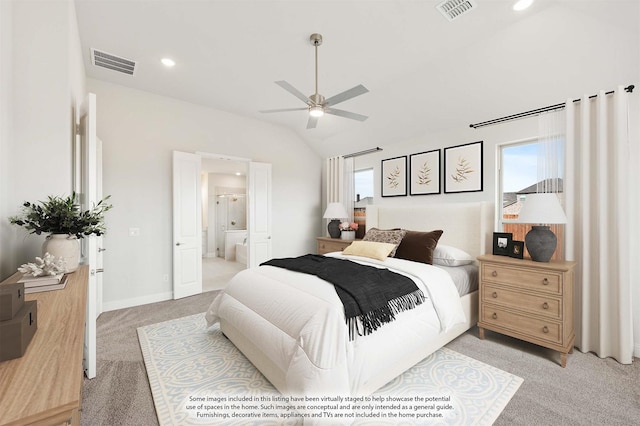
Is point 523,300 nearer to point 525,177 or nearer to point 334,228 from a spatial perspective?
point 525,177

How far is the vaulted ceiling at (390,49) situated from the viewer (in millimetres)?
2350

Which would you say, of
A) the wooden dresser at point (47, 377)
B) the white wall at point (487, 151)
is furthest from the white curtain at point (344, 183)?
the wooden dresser at point (47, 377)

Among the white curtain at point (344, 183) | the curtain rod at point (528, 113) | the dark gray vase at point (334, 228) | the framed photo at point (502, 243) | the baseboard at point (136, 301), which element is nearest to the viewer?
the curtain rod at point (528, 113)

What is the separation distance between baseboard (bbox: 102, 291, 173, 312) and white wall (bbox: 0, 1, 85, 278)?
2.15m

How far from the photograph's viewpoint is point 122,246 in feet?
12.5

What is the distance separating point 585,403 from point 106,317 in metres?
4.66

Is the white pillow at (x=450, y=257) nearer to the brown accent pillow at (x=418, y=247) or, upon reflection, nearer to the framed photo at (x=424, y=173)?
the brown accent pillow at (x=418, y=247)

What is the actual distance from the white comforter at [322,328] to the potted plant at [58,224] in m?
1.23

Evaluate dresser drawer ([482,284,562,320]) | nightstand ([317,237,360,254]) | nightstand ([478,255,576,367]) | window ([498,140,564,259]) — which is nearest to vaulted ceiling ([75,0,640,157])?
window ([498,140,564,259])

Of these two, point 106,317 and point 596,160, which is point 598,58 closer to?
point 596,160

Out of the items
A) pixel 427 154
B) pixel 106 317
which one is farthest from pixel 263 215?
pixel 427 154

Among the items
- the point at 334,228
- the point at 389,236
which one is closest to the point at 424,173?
the point at 389,236

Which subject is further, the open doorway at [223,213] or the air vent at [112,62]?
the open doorway at [223,213]

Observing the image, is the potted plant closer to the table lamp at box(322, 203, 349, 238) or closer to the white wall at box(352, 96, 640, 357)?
the table lamp at box(322, 203, 349, 238)
